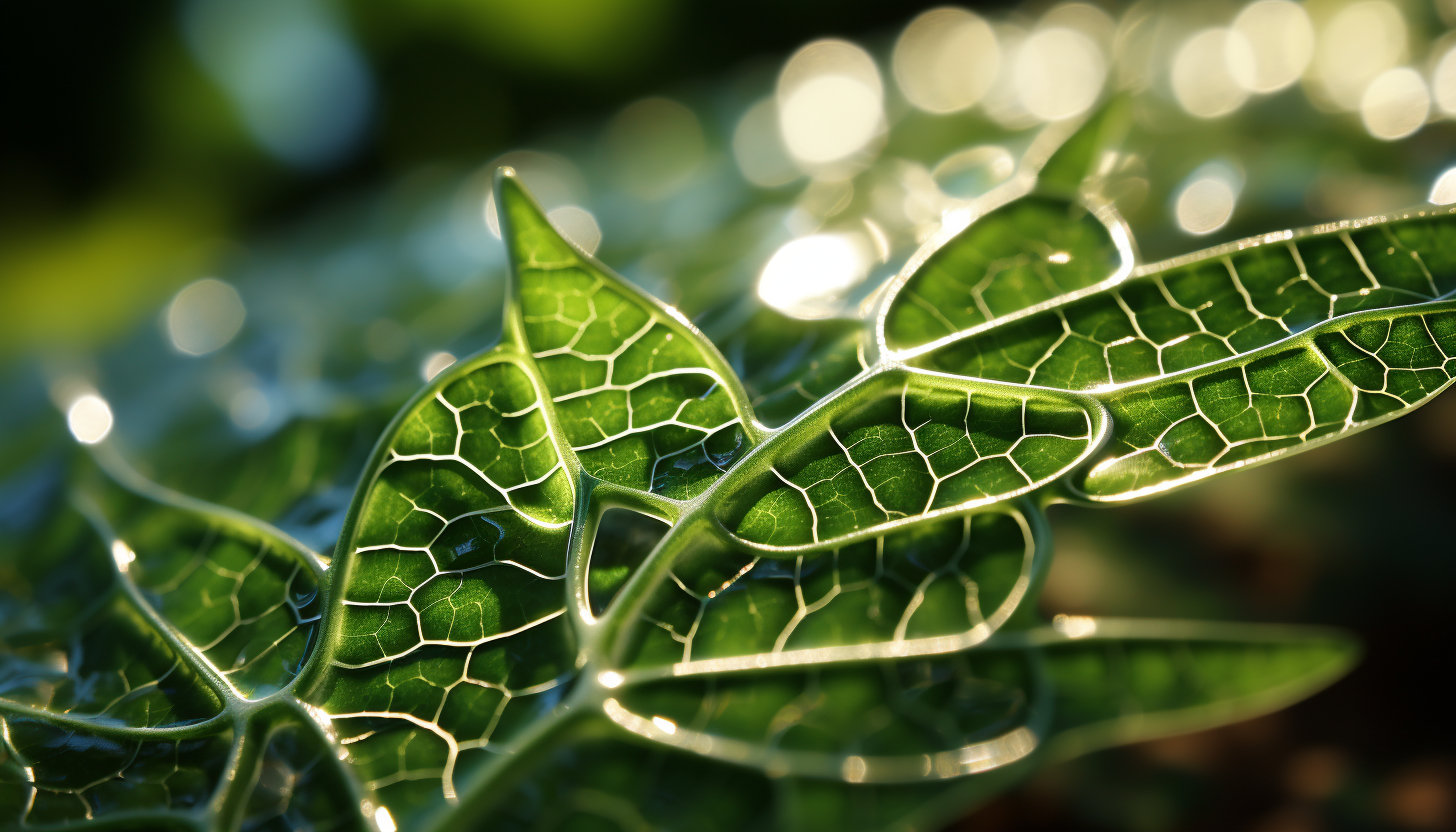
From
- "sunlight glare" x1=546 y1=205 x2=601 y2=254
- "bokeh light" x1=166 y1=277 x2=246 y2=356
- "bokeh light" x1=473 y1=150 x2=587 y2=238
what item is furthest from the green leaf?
"bokeh light" x1=166 y1=277 x2=246 y2=356

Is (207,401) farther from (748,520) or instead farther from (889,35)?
(889,35)

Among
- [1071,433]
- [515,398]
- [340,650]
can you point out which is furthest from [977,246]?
[340,650]

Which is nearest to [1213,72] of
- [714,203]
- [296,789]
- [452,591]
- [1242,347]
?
[714,203]

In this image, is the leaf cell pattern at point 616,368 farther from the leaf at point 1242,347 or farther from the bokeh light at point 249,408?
the bokeh light at point 249,408

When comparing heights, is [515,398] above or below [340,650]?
above

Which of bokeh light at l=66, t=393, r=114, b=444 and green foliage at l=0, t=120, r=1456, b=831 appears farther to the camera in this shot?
bokeh light at l=66, t=393, r=114, b=444

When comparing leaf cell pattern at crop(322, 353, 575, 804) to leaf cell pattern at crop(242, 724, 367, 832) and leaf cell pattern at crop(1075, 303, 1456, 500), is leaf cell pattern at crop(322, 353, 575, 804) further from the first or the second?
leaf cell pattern at crop(1075, 303, 1456, 500)

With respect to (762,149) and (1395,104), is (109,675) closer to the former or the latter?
(762,149)
